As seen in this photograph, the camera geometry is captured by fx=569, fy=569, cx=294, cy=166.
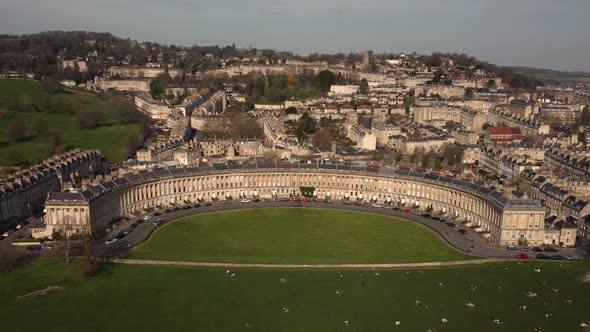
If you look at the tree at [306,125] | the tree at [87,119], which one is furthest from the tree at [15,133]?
the tree at [306,125]

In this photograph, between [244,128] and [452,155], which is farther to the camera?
[244,128]

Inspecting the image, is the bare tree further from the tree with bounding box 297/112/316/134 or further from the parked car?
the tree with bounding box 297/112/316/134

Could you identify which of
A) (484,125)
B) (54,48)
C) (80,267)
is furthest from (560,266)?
(54,48)

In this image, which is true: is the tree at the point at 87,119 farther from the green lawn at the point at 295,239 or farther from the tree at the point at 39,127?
the green lawn at the point at 295,239

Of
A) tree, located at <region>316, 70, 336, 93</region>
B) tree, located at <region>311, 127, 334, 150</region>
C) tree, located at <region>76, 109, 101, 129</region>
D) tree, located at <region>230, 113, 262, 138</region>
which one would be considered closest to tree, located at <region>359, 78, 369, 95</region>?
tree, located at <region>316, 70, 336, 93</region>

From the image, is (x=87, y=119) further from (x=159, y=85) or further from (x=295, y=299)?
(x=295, y=299)

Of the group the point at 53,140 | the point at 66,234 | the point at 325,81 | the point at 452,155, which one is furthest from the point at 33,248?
the point at 325,81
